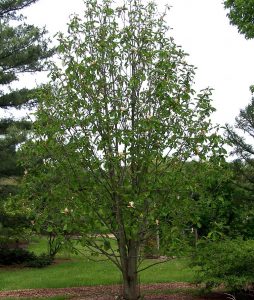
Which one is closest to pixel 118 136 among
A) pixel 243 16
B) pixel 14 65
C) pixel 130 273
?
pixel 130 273

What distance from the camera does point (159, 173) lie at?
7.68 m

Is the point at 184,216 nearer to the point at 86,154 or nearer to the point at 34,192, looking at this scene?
the point at 86,154

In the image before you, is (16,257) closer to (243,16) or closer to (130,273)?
(130,273)

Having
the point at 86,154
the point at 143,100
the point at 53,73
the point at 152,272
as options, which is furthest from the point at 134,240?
the point at 152,272

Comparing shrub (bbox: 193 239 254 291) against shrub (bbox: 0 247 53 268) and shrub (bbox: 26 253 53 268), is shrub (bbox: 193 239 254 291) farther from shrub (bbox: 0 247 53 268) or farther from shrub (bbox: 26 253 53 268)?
shrub (bbox: 0 247 53 268)

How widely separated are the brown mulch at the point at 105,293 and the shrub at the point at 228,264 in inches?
41.0

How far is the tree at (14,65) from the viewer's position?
18484 mm

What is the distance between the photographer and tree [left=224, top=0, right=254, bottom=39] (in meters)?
11.4

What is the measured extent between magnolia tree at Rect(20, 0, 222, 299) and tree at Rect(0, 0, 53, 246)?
10317 millimetres

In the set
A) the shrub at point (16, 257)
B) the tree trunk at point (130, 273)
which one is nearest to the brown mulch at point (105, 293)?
the tree trunk at point (130, 273)

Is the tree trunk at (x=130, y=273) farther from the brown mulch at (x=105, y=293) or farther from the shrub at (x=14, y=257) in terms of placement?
the shrub at (x=14, y=257)

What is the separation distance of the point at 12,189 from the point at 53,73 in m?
11.5

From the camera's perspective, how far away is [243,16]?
39.9 ft

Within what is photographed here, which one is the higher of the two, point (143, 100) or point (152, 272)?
point (143, 100)
